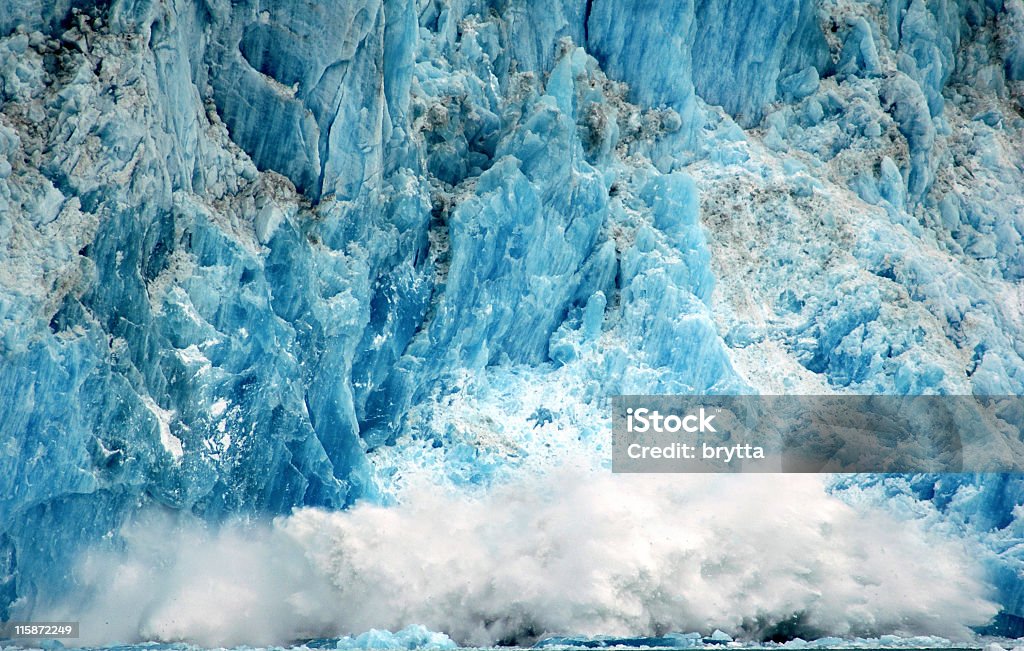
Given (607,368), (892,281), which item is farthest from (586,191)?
(892,281)

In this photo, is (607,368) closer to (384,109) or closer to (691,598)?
(691,598)

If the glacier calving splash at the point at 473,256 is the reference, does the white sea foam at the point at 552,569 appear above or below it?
below
